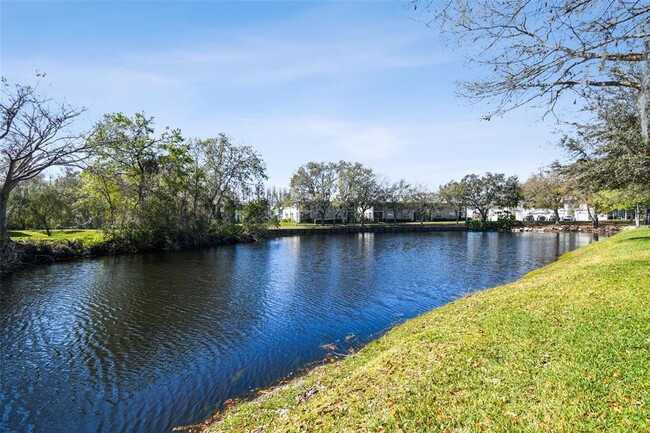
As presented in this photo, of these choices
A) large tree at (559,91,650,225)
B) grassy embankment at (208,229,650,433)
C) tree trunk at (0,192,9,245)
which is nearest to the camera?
grassy embankment at (208,229,650,433)

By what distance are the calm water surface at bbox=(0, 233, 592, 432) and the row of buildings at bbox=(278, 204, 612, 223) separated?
52.9 m

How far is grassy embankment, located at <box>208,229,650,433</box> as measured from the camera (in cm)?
376

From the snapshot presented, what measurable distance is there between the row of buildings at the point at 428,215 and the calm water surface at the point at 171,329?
5292 centimetres

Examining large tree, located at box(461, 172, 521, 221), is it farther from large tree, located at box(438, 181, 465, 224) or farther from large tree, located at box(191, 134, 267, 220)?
large tree, located at box(191, 134, 267, 220)

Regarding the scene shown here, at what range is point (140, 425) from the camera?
6.24m

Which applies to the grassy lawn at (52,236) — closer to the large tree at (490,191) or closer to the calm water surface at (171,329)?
the calm water surface at (171,329)

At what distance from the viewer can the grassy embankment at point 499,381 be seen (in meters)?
3.76

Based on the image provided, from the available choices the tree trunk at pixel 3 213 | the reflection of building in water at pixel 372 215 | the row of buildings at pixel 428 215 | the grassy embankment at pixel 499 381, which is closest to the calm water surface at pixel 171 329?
the grassy embankment at pixel 499 381

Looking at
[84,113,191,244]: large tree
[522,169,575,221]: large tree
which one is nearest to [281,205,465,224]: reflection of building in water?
[522,169,575,221]: large tree

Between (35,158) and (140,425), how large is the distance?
17942mm

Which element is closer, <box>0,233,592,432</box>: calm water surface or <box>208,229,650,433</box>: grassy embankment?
<box>208,229,650,433</box>: grassy embankment

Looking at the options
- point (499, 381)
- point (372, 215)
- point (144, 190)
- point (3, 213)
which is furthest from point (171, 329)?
point (372, 215)

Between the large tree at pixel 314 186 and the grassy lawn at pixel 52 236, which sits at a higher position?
the large tree at pixel 314 186

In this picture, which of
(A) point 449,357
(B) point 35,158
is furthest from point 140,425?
(B) point 35,158
